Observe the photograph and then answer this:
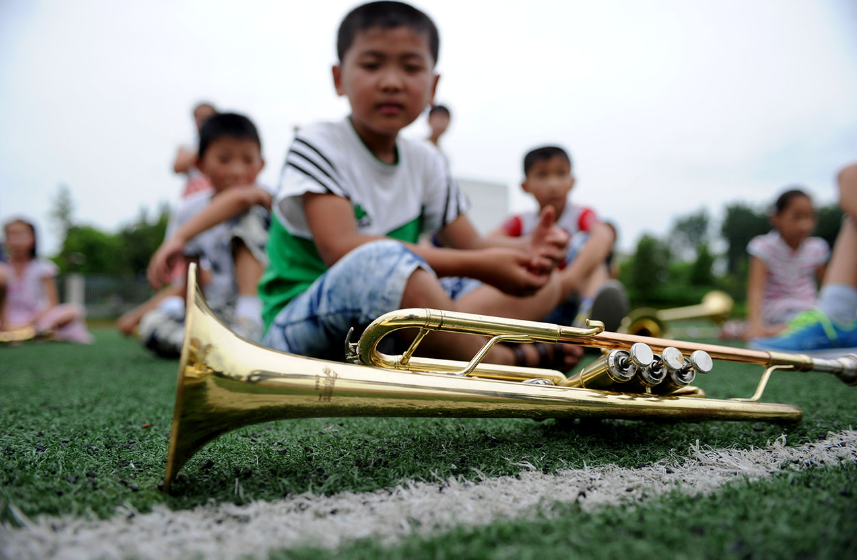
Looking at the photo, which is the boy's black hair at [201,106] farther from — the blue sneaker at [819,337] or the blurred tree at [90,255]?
the blurred tree at [90,255]

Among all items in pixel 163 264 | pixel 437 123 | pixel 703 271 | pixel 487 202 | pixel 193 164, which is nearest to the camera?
pixel 163 264

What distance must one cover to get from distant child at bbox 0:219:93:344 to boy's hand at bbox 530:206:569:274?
4892 mm

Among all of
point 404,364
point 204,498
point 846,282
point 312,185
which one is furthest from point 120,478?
point 846,282

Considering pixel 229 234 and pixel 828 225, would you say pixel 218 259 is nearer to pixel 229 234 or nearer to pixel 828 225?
pixel 229 234

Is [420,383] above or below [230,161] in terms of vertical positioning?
below

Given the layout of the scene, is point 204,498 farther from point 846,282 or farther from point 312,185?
point 846,282

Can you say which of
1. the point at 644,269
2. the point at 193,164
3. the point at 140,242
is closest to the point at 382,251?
the point at 193,164

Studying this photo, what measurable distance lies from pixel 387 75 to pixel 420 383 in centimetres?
101

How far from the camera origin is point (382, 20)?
1513 mm

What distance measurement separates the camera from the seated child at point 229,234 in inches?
101

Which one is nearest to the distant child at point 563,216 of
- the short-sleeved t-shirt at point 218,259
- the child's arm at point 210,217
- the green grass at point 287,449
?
the green grass at point 287,449

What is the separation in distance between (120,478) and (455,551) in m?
0.53

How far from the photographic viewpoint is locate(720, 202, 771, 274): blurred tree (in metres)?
41.8

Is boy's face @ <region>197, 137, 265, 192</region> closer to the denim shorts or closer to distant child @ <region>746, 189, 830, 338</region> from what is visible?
the denim shorts
